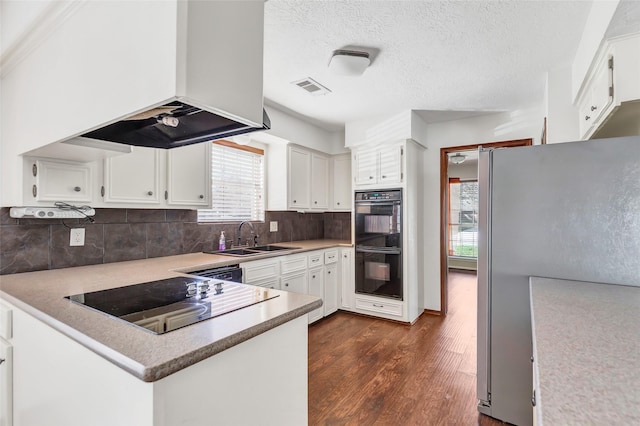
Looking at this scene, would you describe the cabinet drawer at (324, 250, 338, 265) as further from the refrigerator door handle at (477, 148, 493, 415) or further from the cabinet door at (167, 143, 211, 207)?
the refrigerator door handle at (477, 148, 493, 415)

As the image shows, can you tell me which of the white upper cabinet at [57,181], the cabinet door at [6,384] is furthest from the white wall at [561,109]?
the cabinet door at [6,384]

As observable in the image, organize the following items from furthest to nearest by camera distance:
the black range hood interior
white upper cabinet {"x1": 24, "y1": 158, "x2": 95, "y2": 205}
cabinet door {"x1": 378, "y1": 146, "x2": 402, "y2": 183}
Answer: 1. cabinet door {"x1": 378, "y1": 146, "x2": 402, "y2": 183}
2. white upper cabinet {"x1": 24, "y1": 158, "x2": 95, "y2": 205}
3. the black range hood interior

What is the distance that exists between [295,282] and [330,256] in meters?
0.74

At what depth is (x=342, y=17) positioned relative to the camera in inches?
73.0

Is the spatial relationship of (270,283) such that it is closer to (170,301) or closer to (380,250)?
(380,250)

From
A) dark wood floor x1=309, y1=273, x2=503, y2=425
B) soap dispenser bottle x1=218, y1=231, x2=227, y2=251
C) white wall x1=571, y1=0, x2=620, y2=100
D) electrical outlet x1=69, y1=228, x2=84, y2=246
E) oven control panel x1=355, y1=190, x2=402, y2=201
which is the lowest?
dark wood floor x1=309, y1=273, x2=503, y2=425

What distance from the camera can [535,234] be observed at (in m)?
1.83

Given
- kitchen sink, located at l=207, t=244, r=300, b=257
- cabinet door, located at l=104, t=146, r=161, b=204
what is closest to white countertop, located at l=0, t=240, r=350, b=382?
cabinet door, located at l=104, t=146, r=161, b=204

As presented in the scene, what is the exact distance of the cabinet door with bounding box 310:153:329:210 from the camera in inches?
164

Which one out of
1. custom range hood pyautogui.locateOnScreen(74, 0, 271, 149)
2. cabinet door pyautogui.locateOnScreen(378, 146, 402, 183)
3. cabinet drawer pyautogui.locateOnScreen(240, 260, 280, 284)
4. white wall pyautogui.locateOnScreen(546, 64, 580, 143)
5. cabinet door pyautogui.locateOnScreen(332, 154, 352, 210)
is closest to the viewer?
custom range hood pyautogui.locateOnScreen(74, 0, 271, 149)

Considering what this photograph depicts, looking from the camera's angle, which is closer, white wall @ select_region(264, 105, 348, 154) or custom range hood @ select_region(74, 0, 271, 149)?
custom range hood @ select_region(74, 0, 271, 149)

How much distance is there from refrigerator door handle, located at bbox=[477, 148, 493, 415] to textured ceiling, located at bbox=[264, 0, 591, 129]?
0.82 m

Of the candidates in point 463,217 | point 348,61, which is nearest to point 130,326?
point 348,61

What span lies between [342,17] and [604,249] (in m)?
1.97
